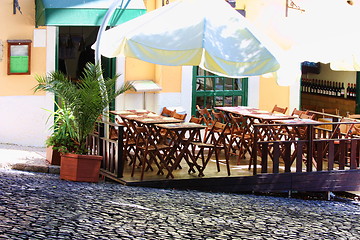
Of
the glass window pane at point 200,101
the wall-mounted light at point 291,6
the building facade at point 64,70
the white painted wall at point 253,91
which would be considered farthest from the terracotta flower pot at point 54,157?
the wall-mounted light at point 291,6

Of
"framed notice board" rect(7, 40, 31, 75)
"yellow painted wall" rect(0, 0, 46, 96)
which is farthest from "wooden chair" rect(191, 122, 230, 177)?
"framed notice board" rect(7, 40, 31, 75)

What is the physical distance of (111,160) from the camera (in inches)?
519

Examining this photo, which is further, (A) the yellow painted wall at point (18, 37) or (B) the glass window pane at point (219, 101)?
(B) the glass window pane at point (219, 101)

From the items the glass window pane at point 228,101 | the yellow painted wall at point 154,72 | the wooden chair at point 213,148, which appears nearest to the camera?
the wooden chair at point 213,148

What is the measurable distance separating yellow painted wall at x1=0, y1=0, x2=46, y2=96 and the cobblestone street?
3485mm

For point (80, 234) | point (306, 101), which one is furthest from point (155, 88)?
point (80, 234)

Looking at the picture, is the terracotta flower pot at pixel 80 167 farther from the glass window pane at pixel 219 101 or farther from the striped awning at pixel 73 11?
the glass window pane at pixel 219 101

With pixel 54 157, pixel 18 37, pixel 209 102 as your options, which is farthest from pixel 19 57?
pixel 209 102

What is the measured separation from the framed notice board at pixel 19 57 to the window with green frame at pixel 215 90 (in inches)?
146

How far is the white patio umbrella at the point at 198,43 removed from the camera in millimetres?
12922

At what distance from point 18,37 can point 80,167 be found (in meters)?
4.49

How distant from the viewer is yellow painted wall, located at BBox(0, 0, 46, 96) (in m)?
16.0

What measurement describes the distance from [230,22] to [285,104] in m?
5.42

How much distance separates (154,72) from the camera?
1739 centimetres
